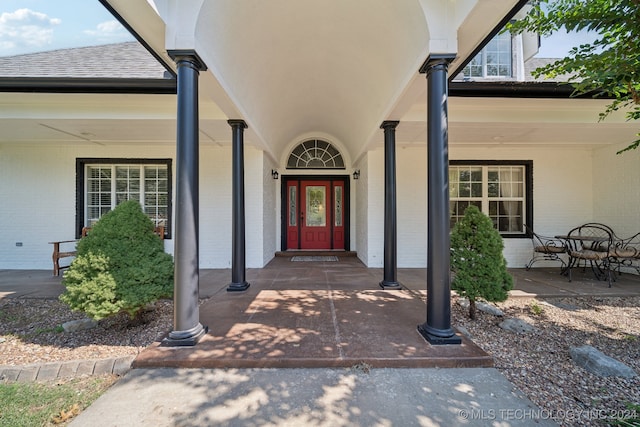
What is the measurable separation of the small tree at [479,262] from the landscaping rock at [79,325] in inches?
156

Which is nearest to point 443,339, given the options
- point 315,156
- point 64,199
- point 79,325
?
point 79,325

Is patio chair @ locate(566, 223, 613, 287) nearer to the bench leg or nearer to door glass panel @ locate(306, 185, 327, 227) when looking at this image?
door glass panel @ locate(306, 185, 327, 227)

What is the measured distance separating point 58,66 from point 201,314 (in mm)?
4502

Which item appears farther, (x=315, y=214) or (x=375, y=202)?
(x=315, y=214)

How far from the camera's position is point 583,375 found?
2230mm

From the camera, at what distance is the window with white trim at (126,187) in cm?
628

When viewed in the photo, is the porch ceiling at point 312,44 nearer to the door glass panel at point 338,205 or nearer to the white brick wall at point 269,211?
the white brick wall at point 269,211

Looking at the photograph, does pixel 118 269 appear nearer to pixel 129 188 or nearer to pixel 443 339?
pixel 443 339

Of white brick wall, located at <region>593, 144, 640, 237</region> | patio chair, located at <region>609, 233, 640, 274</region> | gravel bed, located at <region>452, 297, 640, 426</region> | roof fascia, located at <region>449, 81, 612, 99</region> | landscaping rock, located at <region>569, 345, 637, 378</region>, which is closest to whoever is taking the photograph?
gravel bed, located at <region>452, 297, 640, 426</region>

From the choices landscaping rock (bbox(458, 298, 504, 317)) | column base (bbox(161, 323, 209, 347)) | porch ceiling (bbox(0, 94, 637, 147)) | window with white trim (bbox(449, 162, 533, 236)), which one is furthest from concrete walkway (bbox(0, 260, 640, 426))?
window with white trim (bbox(449, 162, 533, 236))

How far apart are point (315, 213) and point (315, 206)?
0.66 ft

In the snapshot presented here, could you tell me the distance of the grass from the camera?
5.83 feet

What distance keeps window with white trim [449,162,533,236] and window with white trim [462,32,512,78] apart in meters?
1.96

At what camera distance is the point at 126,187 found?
6.34 meters
